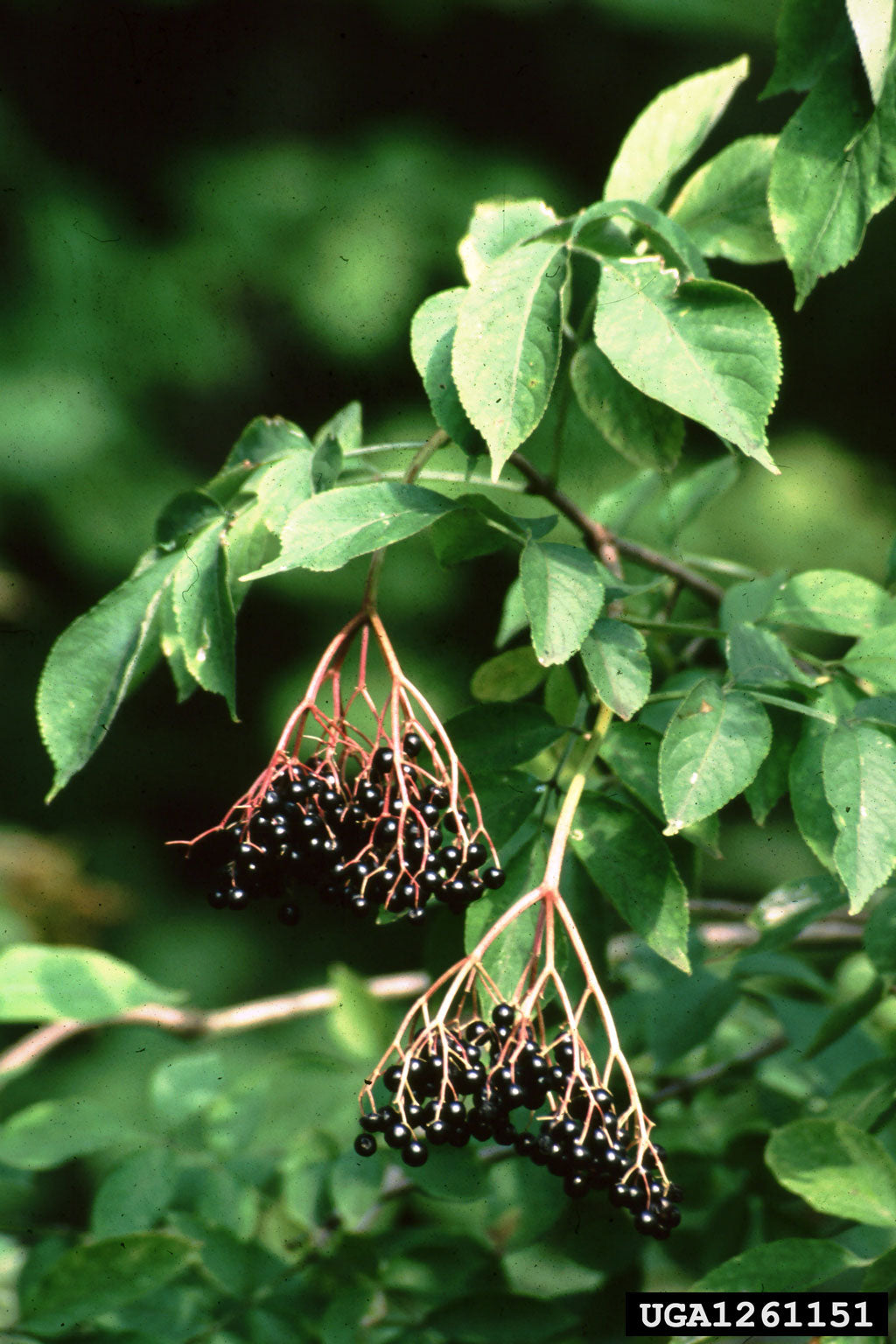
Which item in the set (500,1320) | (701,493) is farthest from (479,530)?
(500,1320)

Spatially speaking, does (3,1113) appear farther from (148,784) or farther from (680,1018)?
(680,1018)

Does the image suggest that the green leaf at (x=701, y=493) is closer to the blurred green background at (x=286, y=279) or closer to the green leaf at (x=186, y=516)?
the green leaf at (x=186, y=516)

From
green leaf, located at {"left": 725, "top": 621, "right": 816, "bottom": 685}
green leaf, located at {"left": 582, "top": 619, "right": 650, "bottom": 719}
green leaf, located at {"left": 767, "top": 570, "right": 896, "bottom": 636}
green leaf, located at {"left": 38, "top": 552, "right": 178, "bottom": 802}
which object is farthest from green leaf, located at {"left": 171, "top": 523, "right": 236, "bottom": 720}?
green leaf, located at {"left": 767, "top": 570, "right": 896, "bottom": 636}

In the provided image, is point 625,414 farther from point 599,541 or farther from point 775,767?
point 775,767

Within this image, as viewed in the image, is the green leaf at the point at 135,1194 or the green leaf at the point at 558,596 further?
the green leaf at the point at 135,1194

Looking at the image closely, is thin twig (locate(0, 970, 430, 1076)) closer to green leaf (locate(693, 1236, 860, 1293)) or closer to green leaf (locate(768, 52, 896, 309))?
green leaf (locate(693, 1236, 860, 1293))

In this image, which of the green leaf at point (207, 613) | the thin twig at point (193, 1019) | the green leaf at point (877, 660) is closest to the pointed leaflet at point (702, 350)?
the green leaf at point (877, 660)
